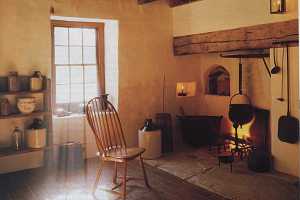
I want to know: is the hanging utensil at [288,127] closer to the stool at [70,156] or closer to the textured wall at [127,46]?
the textured wall at [127,46]

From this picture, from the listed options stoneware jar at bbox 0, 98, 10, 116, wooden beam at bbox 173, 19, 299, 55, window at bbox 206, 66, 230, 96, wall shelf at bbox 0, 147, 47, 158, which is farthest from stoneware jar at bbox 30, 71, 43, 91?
window at bbox 206, 66, 230, 96

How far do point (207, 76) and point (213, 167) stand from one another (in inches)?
77.9

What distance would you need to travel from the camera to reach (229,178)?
440cm

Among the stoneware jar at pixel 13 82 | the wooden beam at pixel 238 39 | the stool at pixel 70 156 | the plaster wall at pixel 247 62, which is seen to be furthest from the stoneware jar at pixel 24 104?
the plaster wall at pixel 247 62

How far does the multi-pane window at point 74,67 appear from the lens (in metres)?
5.42

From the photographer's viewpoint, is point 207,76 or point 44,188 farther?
point 207,76

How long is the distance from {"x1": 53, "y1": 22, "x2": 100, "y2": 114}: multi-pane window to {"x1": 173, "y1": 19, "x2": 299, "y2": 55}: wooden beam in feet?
4.53

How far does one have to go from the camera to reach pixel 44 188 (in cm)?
421

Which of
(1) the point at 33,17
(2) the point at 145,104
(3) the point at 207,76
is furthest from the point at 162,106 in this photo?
(1) the point at 33,17

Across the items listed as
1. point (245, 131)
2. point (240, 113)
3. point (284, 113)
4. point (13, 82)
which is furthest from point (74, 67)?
point (284, 113)

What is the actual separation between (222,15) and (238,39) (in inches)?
18.5

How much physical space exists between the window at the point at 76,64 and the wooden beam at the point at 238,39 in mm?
1297

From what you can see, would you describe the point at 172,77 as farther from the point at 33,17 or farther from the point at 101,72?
the point at 33,17

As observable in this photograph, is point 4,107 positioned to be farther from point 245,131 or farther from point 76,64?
point 245,131
